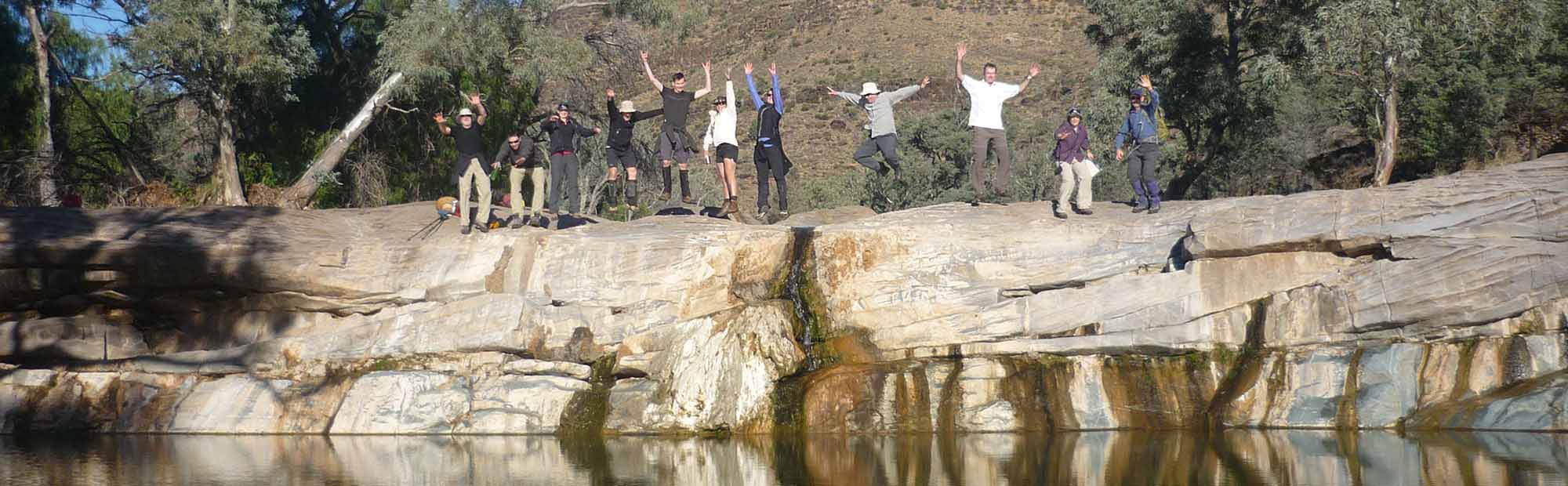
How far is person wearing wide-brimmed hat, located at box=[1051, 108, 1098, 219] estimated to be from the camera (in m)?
19.1

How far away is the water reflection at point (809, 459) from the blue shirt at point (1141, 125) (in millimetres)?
4103

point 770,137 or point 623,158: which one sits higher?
point 770,137

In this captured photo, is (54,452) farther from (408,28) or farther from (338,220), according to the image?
(408,28)

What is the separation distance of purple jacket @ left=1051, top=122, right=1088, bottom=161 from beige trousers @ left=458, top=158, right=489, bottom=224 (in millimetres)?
8180

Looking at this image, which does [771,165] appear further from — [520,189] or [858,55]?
[858,55]

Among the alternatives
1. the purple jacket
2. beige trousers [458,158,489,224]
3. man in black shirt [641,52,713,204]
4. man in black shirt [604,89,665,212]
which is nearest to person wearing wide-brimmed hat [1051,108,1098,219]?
the purple jacket

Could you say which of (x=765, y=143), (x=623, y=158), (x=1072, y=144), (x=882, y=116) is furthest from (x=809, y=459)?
(x=623, y=158)

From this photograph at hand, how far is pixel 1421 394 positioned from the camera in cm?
1697

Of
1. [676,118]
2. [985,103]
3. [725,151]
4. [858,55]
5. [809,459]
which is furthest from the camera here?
[858,55]

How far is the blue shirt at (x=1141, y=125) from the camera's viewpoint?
18.7 m

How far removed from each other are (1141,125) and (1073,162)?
3.68 feet

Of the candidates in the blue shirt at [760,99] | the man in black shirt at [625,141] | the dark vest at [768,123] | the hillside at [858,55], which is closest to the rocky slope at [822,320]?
the man in black shirt at [625,141]

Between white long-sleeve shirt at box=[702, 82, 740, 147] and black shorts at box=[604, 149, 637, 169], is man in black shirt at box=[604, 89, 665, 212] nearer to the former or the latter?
black shorts at box=[604, 149, 637, 169]

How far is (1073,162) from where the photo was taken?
19.4 m
